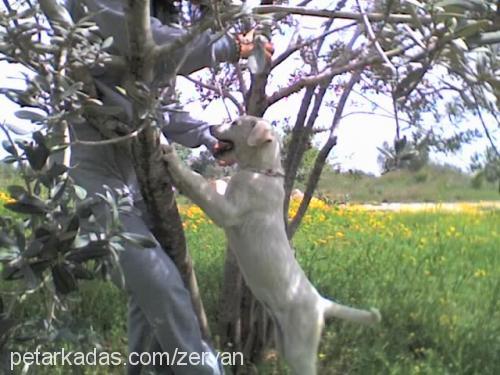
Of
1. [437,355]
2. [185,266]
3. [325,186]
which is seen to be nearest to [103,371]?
[185,266]

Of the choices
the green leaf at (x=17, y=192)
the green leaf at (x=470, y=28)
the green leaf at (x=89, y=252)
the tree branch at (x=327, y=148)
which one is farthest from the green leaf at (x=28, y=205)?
the tree branch at (x=327, y=148)

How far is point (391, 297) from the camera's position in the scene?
4.12 metres

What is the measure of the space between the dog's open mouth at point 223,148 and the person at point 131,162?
60mm

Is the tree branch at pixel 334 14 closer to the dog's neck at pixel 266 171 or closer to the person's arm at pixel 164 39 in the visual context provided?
the person's arm at pixel 164 39

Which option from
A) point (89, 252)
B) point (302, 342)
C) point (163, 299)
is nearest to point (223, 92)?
point (163, 299)

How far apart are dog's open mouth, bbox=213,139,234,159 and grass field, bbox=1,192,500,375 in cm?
69

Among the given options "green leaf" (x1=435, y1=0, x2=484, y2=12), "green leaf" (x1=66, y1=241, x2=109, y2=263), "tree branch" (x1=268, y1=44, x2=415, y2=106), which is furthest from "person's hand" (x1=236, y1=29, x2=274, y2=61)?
"green leaf" (x1=66, y1=241, x2=109, y2=263)

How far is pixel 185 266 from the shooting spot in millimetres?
2586

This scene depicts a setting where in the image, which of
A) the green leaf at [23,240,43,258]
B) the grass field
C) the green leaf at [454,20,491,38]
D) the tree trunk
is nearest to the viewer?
the green leaf at [23,240,43,258]

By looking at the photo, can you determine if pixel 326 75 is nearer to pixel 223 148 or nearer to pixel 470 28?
pixel 223 148

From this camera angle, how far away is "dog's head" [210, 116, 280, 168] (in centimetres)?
242

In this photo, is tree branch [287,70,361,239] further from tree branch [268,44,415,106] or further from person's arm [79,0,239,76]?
person's arm [79,0,239,76]

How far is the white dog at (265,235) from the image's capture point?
236 cm

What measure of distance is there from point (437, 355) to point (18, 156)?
2.42 m
